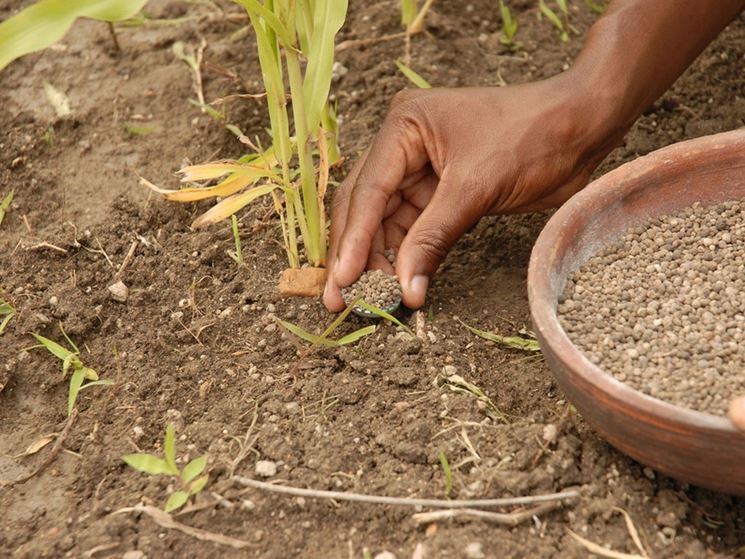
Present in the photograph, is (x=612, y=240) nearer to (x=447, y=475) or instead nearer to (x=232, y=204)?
(x=447, y=475)

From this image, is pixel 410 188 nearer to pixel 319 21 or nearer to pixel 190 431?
pixel 319 21

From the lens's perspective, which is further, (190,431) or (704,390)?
(190,431)

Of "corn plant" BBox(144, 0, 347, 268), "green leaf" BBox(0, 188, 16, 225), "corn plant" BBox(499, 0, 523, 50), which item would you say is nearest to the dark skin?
"corn plant" BBox(144, 0, 347, 268)

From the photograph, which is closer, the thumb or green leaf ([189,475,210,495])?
green leaf ([189,475,210,495])

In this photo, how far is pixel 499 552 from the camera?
1.37m

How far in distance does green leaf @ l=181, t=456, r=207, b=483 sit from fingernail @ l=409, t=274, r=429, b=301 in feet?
1.53

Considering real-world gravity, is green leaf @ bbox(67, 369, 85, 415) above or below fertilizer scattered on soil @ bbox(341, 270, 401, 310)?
below

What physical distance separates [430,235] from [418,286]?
92 millimetres

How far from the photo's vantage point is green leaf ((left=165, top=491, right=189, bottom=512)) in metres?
1.43

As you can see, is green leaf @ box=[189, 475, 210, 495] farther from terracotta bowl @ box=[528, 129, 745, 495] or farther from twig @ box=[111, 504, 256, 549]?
terracotta bowl @ box=[528, 129, 745, 495]

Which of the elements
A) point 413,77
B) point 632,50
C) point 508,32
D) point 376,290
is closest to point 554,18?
point 508,32

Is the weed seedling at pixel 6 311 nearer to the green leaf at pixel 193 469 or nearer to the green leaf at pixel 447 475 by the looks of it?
the green leaf at pixel 193 469

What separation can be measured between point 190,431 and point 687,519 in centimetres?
78

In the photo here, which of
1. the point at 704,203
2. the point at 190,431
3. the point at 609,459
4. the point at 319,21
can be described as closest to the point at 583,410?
the point at 609,459
